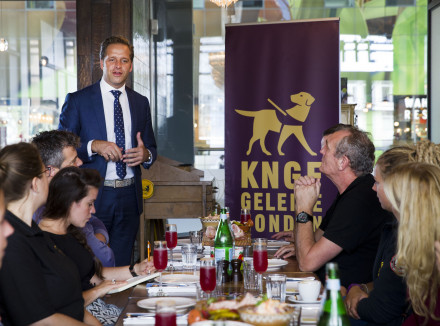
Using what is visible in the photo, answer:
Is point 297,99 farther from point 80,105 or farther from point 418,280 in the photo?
point 418,280

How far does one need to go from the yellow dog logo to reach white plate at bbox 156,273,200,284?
2740 mm

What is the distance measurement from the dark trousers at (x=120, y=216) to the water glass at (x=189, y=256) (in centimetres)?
129

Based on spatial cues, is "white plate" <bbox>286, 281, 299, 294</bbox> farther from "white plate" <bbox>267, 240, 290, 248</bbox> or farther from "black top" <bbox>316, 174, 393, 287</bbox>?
"white plate" <bbox>267, 240, 290, 248</bbox>

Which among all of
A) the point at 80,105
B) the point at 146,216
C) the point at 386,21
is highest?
the point at 386,21

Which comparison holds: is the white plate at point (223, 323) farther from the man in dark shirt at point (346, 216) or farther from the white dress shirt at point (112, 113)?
the white dress shirt at point (112, 113)

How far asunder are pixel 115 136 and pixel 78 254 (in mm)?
1640

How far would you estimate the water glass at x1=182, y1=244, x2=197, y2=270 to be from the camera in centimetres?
283

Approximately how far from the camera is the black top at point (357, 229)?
9.65ft

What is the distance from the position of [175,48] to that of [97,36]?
2.86 m

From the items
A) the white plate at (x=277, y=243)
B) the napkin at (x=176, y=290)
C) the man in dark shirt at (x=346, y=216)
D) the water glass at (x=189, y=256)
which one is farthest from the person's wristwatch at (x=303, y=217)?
the napkin at (x=176, y=290)

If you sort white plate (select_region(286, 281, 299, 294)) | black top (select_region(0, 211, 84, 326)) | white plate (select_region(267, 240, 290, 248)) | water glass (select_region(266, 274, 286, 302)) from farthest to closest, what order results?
white plate (select_region(267, 240, 290, 248))
white plate (select_region(286, 281, 299, 294))
water glass (select_region(266, 274, 286, 302))
black top (select_region(0, 211, 84, 326))

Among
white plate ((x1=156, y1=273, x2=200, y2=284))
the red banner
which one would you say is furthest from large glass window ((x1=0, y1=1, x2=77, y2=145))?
white plate ((x1=156, y1=273, x2=200, y2=284))

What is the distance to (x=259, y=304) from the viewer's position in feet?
5.38

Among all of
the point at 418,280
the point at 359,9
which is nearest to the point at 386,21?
the point at 359,9
